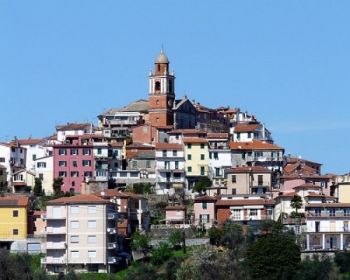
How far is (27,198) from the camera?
326 ft

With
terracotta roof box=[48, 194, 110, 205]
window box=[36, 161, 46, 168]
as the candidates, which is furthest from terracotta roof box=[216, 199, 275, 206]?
window box=[36, 161, 46, 168]

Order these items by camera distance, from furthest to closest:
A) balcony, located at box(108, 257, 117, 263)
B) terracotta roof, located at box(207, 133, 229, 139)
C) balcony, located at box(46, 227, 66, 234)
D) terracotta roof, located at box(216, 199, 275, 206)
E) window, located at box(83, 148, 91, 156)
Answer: terracotta roof, located at box(207, 133, 229, 139) → window, located at box(83, 148, 91, 156) → terracotta roof, located at box(216, 199, 275, 206) → balcony, located at box(46, 227, 66, 234) → balcony, located at box(108, 257, 117, 263)

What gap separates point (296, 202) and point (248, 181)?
7.57m

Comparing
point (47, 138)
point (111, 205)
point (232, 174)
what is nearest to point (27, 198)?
point (111, 205)

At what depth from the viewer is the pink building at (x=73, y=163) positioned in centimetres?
10819

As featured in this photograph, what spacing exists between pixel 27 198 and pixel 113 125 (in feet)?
79.1

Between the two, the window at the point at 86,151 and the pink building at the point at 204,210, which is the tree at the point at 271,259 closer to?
the pink building at the point at 204,210

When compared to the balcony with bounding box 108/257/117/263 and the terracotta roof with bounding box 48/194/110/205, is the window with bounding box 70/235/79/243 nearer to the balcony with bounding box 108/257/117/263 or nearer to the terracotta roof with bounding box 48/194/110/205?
the terracotta roof with bounding box 48/194/110/205

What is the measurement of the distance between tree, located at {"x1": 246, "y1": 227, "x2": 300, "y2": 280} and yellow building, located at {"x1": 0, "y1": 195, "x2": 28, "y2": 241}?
15.7m

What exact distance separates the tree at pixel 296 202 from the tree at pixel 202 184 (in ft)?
29.9

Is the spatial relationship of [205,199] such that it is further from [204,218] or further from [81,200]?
[81,200]

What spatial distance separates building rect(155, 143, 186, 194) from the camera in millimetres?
108062

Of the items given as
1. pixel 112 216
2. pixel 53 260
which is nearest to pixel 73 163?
pixel 112 216

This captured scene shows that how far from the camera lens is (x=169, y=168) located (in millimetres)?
109438
